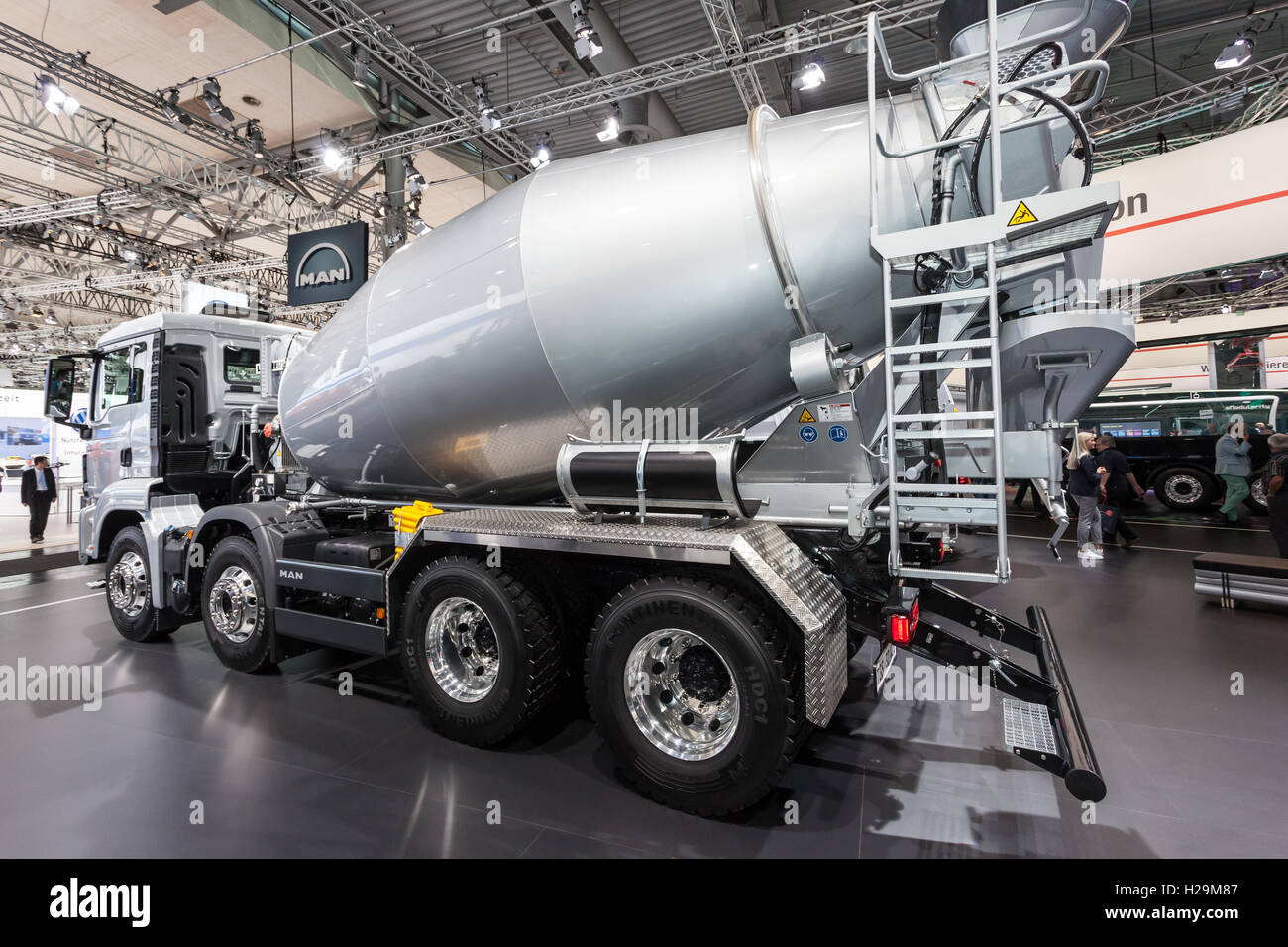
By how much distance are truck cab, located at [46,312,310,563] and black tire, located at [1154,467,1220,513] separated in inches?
675

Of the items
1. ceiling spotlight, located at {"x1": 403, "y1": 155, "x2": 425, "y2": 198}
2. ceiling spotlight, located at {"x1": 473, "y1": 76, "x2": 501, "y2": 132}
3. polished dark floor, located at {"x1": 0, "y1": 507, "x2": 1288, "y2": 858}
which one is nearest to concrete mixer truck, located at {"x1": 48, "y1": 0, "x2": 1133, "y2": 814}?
polished dark floor, located at {"x1": 0, "y1": 507, "x2": 1288, "y2": 858}

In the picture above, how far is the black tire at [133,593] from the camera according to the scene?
5.35 metres

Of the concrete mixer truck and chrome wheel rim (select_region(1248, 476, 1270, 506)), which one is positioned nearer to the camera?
the concrete mixer truck

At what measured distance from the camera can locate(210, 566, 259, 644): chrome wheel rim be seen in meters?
4.66

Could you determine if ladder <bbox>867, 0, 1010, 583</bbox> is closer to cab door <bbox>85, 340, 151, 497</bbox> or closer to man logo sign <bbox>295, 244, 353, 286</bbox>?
cab door <bbox>85, 340, 151, 497</bbox>

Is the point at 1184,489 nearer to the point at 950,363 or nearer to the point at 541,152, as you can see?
the point at 541,152

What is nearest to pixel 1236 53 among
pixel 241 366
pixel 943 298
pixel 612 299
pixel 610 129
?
pixel 610 129

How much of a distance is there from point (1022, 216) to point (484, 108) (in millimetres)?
9095

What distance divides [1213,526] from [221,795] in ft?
50.5

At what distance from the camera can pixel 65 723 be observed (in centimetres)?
387

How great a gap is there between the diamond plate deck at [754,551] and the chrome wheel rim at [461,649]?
49cm

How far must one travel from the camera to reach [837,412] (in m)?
3.23
